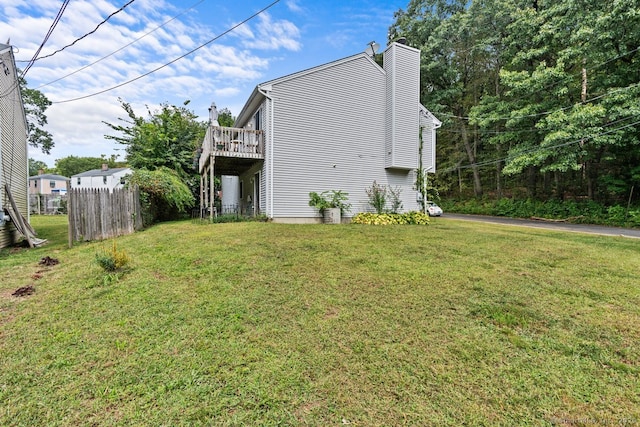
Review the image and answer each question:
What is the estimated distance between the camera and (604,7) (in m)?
14.5

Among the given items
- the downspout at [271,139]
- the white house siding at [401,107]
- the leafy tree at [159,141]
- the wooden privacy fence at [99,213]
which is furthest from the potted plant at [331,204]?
the leafy tree at [159,141]

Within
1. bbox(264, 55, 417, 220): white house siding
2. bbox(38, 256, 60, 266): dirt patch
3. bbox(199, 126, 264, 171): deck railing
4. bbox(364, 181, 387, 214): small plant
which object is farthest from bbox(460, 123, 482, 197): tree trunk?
bbox(38, 256, 60, 266): dirt patch

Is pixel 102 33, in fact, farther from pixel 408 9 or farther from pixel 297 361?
pixel 408 9

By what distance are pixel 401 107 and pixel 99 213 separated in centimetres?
1186

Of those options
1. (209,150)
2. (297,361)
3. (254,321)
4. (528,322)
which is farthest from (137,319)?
(209,150)

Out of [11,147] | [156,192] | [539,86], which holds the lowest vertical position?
[156,192]

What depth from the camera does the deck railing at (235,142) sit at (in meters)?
10.8

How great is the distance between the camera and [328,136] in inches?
468

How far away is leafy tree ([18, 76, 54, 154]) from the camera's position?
86.7 feet

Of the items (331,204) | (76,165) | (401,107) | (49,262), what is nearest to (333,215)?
(331,204)

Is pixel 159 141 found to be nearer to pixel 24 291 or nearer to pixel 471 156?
pixel 24 291

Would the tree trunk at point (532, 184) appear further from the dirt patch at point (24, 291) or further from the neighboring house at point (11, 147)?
the neighboring house at point (11, 147)

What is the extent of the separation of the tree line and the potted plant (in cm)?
1254

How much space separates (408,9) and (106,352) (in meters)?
31.4
